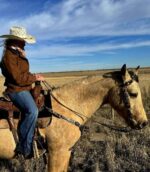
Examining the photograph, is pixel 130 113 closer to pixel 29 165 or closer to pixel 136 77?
pixel 136 77

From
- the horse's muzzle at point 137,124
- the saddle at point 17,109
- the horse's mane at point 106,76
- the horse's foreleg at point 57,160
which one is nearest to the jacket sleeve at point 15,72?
the saddle at point 17,109

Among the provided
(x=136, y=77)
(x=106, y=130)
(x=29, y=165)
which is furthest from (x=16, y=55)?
(x=106, y=130)

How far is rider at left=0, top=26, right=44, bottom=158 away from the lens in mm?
6840

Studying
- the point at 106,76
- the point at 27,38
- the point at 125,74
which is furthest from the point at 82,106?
the point at 27,38

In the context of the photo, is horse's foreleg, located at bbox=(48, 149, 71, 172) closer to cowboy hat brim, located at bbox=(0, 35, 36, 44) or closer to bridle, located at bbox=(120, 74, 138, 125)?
bridle, located at bbox=(120, 74, 138, 125)

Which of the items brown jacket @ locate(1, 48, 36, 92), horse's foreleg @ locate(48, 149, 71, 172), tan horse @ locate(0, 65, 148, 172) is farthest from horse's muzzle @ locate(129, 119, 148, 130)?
brown jacket @ locate(1, 48, 36, 92)

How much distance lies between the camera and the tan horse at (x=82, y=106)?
7.05m

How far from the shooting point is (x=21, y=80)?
22.6ft

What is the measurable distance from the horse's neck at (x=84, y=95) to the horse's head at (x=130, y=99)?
0.25 m

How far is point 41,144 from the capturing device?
7.07 m

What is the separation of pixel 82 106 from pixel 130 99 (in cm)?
86

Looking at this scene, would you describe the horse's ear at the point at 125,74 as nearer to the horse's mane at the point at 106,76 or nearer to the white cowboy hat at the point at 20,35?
the horse's mane at the point at 106,76

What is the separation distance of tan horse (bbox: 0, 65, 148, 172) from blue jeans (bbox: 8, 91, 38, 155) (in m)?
0.19

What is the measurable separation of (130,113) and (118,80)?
0.60 m
